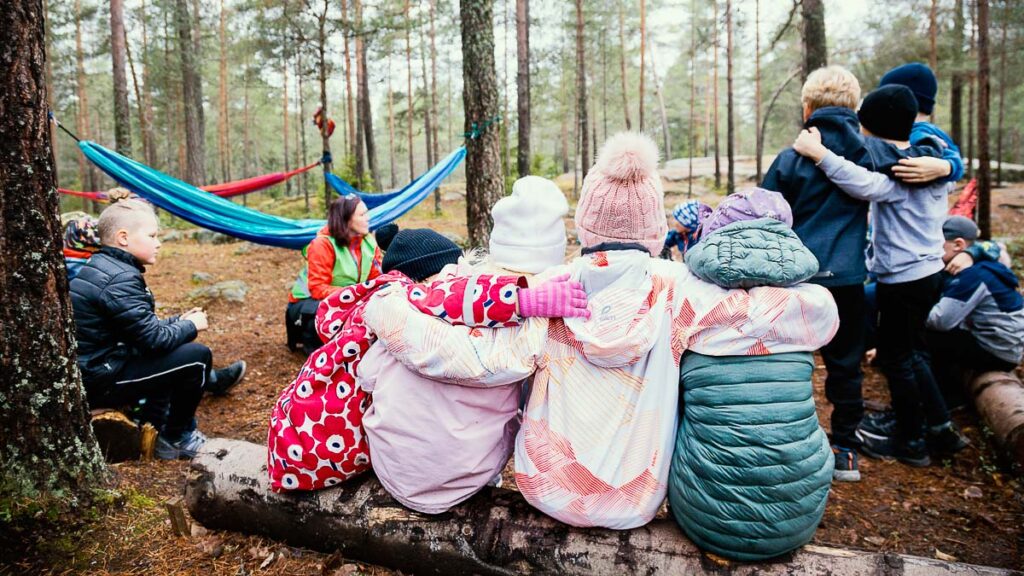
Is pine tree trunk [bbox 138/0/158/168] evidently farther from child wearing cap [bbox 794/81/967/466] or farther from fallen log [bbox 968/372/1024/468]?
fallen log [bbox 968/372/1024/468]

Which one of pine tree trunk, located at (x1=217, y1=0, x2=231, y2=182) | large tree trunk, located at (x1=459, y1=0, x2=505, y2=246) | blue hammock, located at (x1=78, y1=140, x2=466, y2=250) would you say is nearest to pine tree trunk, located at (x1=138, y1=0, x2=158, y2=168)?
pine tree trunk, located at (x1=217, y1=0, x2=231, y2=182)

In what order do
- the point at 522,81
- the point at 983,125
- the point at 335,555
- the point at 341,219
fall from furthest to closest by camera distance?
1. the point at 522,81
2. the point at 983,125
3. the point at 341,219
4. the point at 335,555

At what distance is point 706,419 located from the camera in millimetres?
1293

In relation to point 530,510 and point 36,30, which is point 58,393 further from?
point 530,510

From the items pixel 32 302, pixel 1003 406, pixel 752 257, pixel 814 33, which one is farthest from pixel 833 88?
pixel 814 33

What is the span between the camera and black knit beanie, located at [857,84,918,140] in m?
2.13

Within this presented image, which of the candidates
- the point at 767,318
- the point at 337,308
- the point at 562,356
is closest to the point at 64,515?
the point at 337,308

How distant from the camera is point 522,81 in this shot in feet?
34.7

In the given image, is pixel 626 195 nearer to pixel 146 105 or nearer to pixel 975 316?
pixel 975 316

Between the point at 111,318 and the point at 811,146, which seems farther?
the point at 111,318

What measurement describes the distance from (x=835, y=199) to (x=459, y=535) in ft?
5.82

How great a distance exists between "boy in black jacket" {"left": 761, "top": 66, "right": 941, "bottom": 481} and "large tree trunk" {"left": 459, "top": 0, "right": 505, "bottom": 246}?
237 centimetres

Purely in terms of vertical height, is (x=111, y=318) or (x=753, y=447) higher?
(x=111, y=318)

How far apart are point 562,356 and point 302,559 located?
0.99m
